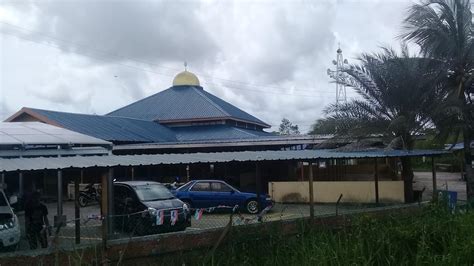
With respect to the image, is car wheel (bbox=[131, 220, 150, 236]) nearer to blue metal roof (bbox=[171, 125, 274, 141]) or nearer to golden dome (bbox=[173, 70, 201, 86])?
blue metal roof (bbox=[171, 125, 274, 141])

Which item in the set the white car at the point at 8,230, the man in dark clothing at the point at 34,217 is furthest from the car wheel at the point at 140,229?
the white car at the point at 8,230

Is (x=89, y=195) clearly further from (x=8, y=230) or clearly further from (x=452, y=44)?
(x=452, y=44)

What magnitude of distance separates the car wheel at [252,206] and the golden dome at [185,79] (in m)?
26.5

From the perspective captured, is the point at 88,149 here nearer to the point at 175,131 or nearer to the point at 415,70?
the point at 415,70

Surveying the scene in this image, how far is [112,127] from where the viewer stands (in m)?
34.4

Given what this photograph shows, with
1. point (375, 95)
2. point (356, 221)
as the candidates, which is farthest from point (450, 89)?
point (356, 221)

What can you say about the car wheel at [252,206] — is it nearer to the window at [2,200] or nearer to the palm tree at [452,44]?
the palm tree at [452,44]

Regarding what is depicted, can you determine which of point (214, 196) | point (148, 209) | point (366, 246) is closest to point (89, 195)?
point (214, 196)

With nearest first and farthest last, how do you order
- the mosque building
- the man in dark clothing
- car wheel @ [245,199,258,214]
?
1. the man in dark clothing
2. car wheel @ [245,199,258,214]
3. the mosque building

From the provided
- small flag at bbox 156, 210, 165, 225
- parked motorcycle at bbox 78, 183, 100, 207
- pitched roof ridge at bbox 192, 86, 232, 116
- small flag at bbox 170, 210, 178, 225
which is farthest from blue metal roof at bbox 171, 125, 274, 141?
small flag at bbox 156, 210, 165, 225

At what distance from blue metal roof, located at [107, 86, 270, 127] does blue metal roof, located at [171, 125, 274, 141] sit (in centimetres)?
76

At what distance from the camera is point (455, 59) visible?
18.1m

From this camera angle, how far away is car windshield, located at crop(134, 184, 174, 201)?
600 inches

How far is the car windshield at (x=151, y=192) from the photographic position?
1524 centimetres
